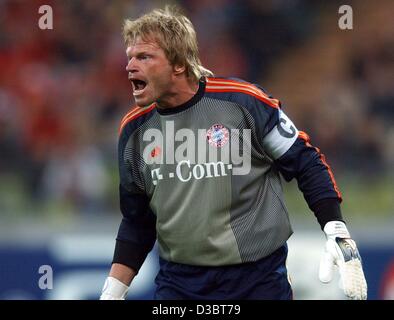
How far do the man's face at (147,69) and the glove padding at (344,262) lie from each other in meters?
1.03

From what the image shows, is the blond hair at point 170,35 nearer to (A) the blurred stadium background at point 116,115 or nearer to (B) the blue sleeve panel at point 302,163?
(B) the blue sleeve panel at point 302,163

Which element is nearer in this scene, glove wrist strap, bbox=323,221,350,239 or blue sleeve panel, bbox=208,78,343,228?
glove wrist strap, bbox=323,221,350,239

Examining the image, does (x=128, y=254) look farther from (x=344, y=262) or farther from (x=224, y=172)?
(x=344, y=262)

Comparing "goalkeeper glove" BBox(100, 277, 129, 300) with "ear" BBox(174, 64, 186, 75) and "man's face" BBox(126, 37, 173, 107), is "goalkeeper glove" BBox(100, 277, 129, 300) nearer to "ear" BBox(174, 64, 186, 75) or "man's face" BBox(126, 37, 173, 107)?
"man's face" BBox(126, 37, 173, 107)

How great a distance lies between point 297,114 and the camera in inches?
396

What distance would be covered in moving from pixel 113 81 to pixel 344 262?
656 cm

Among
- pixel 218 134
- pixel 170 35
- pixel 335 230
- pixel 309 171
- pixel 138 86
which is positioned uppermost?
Result: pixel 170 35

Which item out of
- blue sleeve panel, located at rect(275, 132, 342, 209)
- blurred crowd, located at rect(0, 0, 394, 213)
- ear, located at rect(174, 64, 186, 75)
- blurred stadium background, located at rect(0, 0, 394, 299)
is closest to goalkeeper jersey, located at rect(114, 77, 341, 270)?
blue sleeve panel, located at rect(275, 132, 342, 209)

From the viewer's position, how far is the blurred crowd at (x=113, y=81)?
9055mm

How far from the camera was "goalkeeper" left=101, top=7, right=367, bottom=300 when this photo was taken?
4.39m

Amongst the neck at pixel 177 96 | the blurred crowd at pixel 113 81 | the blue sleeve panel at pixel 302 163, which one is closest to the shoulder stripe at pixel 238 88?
the blue sleeve panel at pixel 302 163

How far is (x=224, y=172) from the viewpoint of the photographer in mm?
4430

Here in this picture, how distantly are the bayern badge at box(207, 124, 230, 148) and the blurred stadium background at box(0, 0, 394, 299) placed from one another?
147 inches

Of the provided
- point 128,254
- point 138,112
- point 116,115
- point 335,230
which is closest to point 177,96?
point 138,112
